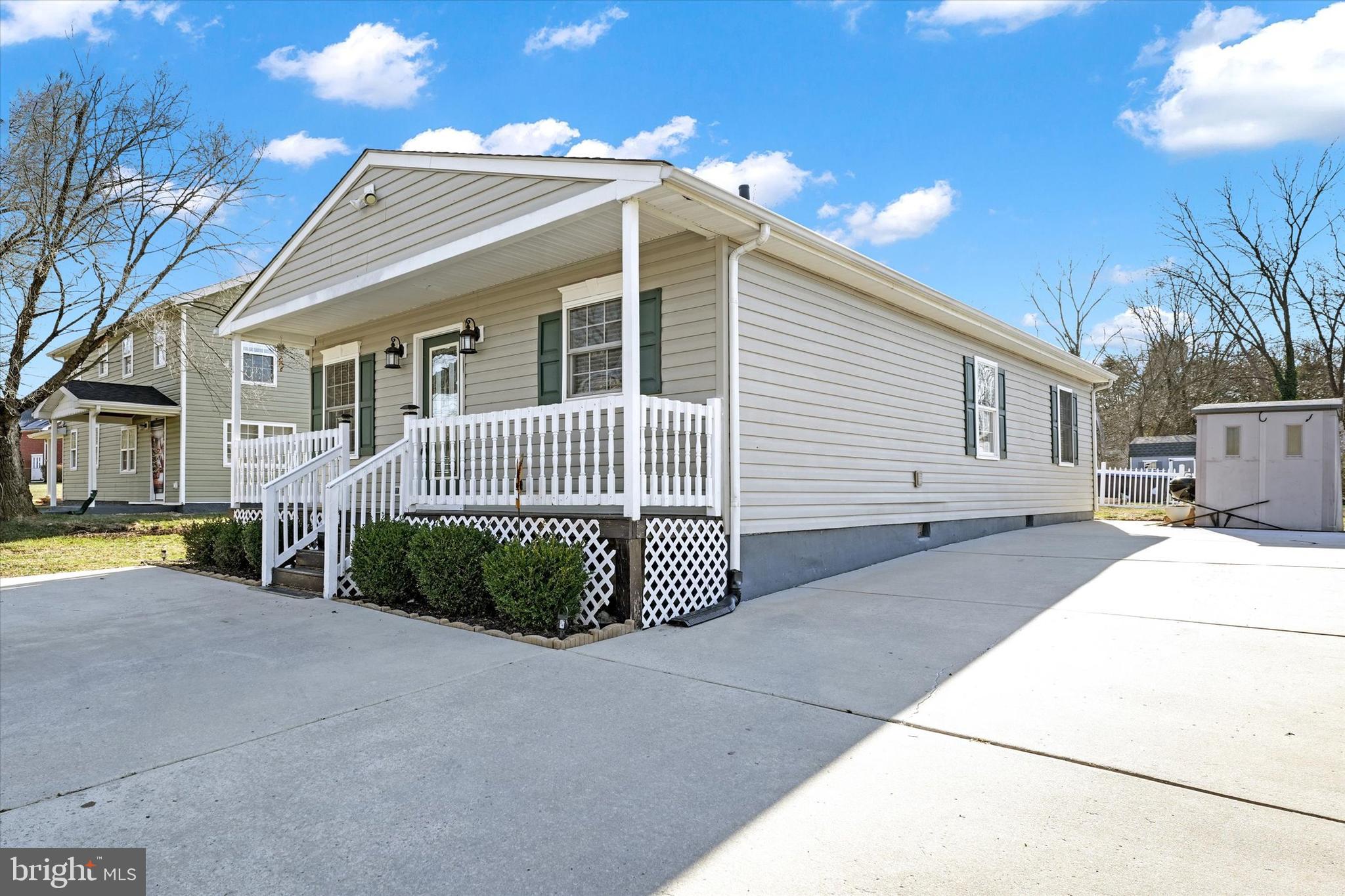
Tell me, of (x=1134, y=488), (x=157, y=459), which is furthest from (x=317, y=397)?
(x=1134, y=488)

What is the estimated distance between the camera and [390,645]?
516 centimetres

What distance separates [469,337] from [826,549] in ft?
15.3

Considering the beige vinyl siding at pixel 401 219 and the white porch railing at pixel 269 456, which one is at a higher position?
the beige vinyl siding at pixel 401 219

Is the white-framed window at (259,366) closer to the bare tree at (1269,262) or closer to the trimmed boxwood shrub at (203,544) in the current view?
the trimmed boxwood shrub at (203,544)

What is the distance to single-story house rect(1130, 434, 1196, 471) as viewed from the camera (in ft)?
79.0

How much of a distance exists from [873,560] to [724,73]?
30.5 ft

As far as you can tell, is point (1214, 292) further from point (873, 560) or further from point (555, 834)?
point (555, 834)

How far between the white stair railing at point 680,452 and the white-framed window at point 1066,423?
958cm

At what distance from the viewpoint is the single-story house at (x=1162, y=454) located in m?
24.1

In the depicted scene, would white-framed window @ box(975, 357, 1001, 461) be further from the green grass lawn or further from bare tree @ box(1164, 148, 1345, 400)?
bare tree @ box(1164, 148, 1345, 400)

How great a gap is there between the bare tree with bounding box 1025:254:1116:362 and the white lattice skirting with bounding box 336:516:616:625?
2804cm

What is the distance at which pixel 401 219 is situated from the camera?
25.6 feet

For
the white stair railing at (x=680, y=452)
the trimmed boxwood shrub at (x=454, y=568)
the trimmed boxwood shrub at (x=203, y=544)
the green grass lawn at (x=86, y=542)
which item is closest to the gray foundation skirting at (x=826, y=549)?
the white stair railing at (x=680, y=452)

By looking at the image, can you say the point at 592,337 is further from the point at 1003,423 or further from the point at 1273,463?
the point at 1273,463
